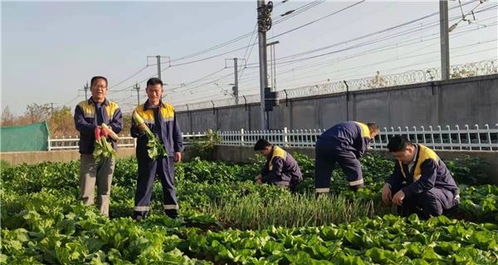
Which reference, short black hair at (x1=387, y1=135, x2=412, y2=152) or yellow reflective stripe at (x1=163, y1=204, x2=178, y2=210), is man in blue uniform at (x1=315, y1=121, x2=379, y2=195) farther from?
yellow reflective stripe at (x1=163, y1=204, x2=178, y2=210)

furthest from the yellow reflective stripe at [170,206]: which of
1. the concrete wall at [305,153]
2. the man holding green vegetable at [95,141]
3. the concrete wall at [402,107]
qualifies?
the concrete wall at [402,107]

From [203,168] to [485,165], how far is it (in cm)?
534

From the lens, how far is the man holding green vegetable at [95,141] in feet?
19.8

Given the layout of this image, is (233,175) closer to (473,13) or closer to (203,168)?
(203,168)

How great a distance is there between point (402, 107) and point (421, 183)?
1371 centimetres

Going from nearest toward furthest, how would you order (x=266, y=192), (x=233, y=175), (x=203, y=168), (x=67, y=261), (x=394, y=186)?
(x=67, y=261)
(x=394, y=186)
(x=266, y=192)
(x=233, y=175)
(x=203, y=168)

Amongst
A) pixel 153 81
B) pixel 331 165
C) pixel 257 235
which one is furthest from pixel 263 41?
pixel 257 235

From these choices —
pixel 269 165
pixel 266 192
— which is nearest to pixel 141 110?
pixel 266 192

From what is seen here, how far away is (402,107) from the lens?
1845cm

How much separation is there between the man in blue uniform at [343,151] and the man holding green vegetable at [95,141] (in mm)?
2613

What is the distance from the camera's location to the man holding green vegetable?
6.03 m

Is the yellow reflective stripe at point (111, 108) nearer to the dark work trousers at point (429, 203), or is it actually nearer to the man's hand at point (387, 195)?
the man's hand at point (387, 195)

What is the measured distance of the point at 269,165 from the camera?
26.2ft

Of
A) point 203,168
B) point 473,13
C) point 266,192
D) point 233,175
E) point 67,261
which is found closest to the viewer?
point 67,261
